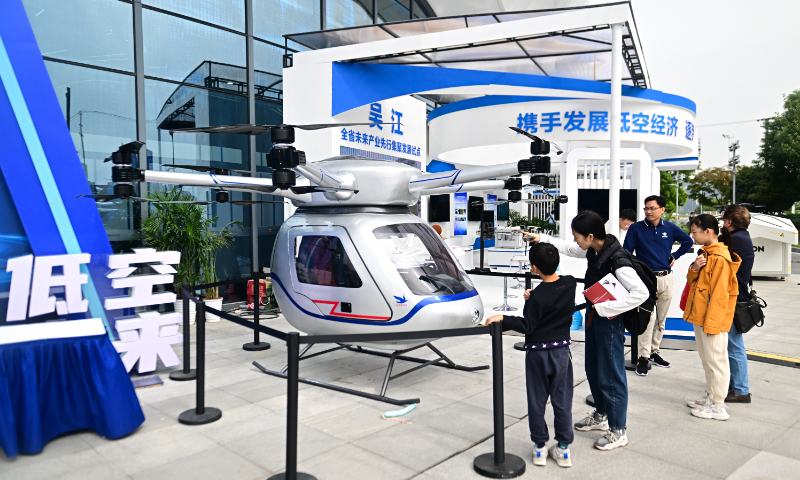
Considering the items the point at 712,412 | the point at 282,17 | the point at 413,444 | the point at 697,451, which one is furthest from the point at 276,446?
the point at 282,17

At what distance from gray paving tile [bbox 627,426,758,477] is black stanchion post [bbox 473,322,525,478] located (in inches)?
37.7

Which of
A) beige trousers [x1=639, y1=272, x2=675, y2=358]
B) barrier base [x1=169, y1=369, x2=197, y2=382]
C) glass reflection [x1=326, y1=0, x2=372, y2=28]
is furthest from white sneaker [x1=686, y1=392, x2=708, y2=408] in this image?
glass reflection [x1=326, y1=0, x2=372, y2=28]

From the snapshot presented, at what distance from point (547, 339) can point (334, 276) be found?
242cm

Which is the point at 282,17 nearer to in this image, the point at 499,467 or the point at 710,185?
the point at 499,467

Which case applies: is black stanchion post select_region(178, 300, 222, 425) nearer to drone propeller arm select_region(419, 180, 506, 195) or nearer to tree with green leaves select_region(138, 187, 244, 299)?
drone propeller arm select_region(419, 180, 506, 195)

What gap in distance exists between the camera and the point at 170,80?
9133 mm

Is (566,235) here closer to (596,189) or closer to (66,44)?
(596,189)

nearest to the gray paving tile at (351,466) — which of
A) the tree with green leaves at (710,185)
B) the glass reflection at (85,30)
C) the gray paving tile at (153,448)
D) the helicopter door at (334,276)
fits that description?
the gray paving tile at (153,448)

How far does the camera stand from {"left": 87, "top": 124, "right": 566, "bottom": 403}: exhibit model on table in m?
4.84

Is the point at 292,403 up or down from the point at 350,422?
up

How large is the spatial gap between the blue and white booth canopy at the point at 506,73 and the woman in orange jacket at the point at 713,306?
4.13 m

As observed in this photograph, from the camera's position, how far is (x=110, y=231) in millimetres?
8289

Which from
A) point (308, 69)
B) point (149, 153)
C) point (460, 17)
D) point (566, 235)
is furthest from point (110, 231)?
point (566, 235)

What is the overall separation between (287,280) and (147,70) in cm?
528
